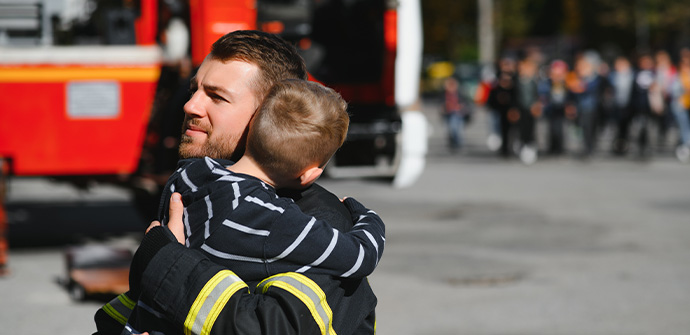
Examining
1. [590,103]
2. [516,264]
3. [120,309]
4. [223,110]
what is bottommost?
[516,264]

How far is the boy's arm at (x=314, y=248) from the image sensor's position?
171 cm

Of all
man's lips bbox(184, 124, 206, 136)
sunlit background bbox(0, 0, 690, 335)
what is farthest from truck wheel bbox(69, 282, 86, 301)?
man's lips bbox(184, 124, 206, 136)

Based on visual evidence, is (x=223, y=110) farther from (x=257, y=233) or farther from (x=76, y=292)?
(x=76, y=292)

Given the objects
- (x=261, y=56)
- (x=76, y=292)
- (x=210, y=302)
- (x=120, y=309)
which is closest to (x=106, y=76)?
(x=76, y=292)

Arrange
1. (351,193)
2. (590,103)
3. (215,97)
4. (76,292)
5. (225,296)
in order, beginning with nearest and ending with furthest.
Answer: (225,296) → (215,97) → (76,292) → (351,193) → (590,103)

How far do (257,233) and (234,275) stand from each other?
0.29 feet

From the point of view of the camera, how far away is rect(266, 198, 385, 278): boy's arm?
1709 millimetres

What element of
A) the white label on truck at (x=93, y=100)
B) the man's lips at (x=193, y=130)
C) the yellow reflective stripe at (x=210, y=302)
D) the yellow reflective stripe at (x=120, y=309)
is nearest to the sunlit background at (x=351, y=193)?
the white label on truck at (x=93, y=100)

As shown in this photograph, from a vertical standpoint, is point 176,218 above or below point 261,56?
below

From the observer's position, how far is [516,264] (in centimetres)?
749

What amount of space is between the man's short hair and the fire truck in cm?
476

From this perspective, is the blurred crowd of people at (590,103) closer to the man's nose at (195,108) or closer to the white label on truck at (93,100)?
the white label on truck at (93,100)

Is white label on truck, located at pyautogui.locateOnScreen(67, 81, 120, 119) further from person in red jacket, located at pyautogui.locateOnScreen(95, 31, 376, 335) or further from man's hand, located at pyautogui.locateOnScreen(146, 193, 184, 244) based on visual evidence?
man's hand, located at pyautogui.locateOnScreen(146, 193, 184, 244)

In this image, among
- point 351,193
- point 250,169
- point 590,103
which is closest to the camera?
point 250,169
